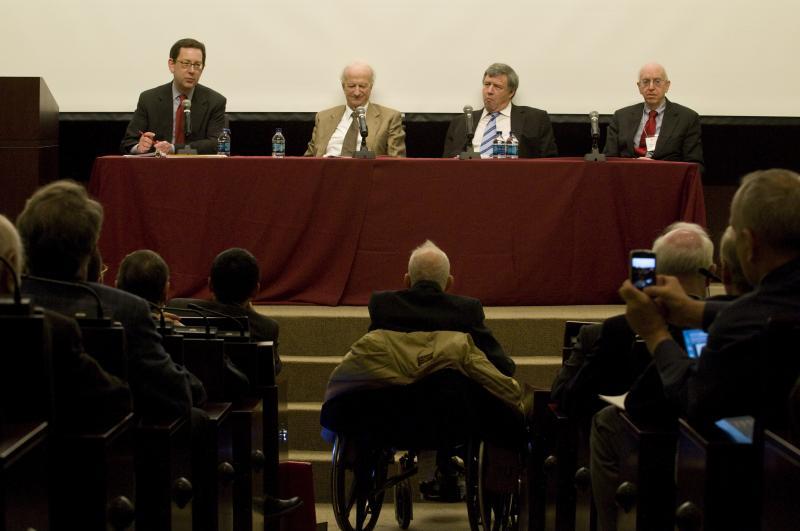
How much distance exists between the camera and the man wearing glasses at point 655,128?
713 cm

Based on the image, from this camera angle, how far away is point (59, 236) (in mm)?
2609

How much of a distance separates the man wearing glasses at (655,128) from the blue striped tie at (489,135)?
0.71 meters

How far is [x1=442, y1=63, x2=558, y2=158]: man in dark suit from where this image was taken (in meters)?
7.23

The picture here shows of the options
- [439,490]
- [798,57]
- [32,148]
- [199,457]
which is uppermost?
[798,57]

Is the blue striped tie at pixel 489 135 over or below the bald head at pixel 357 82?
below

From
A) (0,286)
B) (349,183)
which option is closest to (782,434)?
(0,286)

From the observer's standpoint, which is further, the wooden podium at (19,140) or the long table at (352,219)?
the wooden podium at (19,140)

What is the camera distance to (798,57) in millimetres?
7973

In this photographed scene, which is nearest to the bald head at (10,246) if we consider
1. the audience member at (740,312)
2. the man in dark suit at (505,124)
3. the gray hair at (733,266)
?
the audience member at (740,312)

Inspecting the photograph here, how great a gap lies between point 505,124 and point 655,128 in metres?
0.91

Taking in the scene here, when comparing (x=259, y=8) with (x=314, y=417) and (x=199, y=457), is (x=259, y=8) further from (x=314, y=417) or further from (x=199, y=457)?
(x=199, y=457)

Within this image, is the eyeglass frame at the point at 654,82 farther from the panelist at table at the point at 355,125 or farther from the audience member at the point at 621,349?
the audience member at the point at 621,349

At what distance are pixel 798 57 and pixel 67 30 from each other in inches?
193

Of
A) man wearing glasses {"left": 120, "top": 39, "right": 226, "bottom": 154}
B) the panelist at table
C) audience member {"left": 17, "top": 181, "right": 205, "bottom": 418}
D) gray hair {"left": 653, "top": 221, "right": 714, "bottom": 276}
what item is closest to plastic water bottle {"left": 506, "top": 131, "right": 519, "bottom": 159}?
the panelist at table
